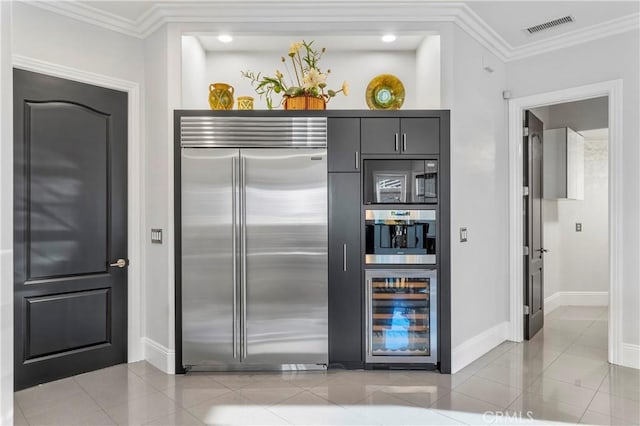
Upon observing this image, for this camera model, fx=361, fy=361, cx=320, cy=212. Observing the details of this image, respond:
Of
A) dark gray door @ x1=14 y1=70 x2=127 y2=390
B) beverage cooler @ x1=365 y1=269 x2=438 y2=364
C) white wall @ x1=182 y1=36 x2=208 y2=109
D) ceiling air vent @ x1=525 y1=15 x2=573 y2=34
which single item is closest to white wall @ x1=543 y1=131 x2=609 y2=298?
ceiling air vent @ x1=525 y1=15 x2=573 y2=34

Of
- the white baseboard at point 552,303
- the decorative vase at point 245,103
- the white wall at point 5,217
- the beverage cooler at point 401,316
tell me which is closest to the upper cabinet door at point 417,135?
the beverage cooler at point 401,316

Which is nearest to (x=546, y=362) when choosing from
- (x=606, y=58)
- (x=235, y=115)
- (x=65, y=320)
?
(x=606, y=58)

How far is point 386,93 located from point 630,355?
3076 millimetres

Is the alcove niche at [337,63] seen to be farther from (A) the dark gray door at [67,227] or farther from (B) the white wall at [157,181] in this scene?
(A) the dark gray door at [67,227]

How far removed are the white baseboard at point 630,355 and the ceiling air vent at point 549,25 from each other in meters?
2.86

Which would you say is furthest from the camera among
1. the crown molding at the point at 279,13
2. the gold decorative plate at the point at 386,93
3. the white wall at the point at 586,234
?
the white wall at the point at 586,234

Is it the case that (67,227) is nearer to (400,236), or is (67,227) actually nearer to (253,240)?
(253,240)

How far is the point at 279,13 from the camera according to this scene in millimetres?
2957

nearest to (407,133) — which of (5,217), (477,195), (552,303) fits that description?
(477,195)

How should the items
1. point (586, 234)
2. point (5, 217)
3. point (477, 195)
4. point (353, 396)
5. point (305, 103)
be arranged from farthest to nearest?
point (586, 234)
point (477, 195)
point (305, 103)
point (353, 396)
point (5, 217)

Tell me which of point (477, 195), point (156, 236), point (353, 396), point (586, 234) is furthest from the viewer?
point (586, 234)

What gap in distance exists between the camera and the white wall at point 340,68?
11.4ft

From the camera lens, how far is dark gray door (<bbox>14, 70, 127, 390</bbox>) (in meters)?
2.68

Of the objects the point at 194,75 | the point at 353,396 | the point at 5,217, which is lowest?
the point at 353,396
